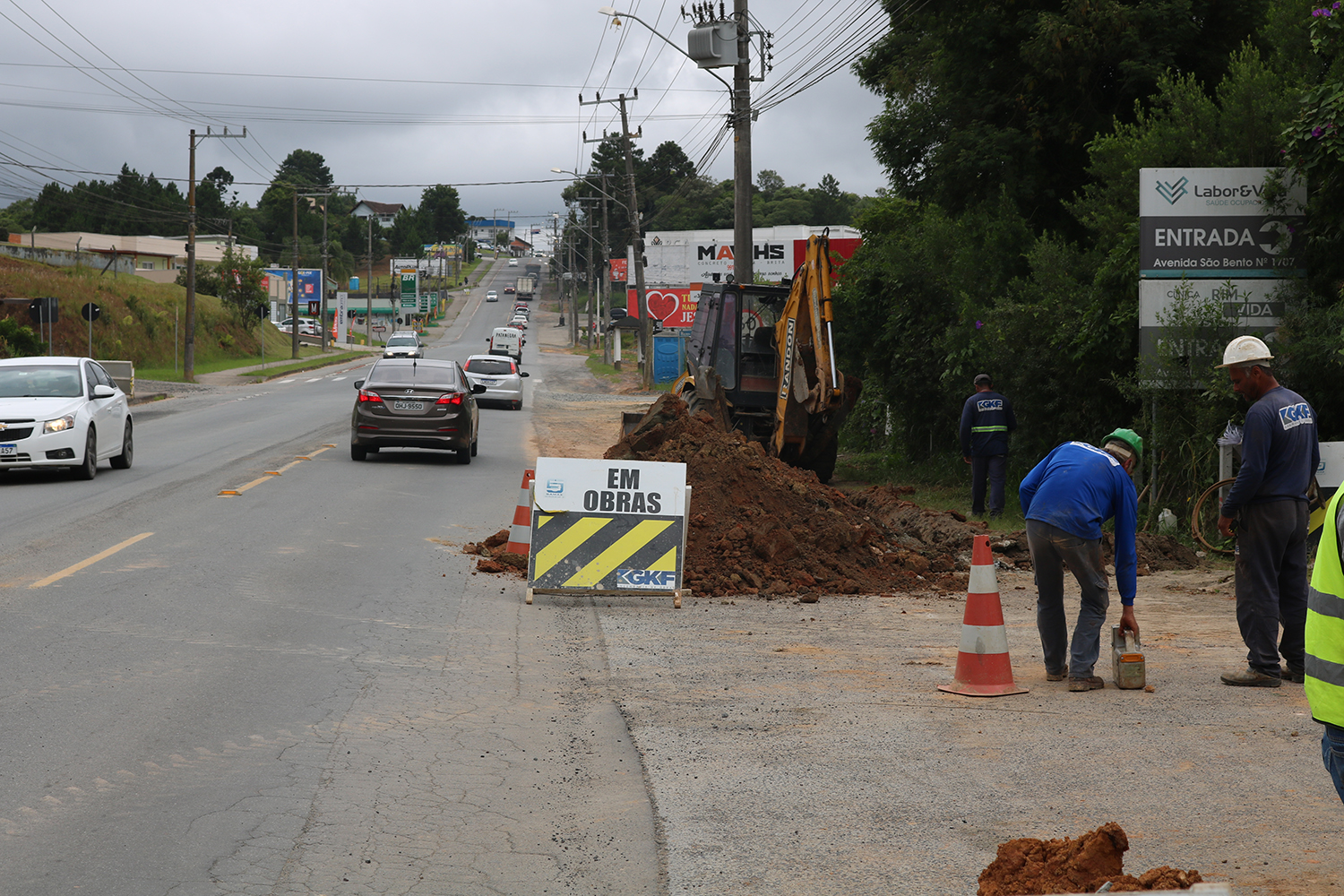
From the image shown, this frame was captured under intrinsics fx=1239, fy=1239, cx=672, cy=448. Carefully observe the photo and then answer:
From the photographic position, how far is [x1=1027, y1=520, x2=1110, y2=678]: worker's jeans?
751 cm

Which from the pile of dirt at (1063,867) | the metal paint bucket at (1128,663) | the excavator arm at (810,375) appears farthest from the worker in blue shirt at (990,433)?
the pile of dirt at (1063,867)

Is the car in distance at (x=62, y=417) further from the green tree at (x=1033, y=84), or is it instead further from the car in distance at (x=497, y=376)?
the car in distance at (x=497, y=376)

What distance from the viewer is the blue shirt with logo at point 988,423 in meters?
15.2

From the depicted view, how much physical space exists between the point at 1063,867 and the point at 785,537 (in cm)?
763

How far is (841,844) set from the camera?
4.93 meters

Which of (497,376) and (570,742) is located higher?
(497,376)

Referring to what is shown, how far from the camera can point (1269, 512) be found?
7680 mm

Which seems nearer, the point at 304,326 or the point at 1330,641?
the point at 1330,641

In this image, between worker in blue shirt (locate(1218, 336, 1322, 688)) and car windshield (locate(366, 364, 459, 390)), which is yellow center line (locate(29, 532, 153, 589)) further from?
worker in blue shirt (locate(1218, 336, 1322, 688))

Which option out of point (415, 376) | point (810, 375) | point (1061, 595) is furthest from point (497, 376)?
point (1061, 595)

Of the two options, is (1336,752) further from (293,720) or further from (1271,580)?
(293,720)

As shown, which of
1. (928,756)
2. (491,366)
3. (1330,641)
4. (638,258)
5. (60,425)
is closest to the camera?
(1330,641)

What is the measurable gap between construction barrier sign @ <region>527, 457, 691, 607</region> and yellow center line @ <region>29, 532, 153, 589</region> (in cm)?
386

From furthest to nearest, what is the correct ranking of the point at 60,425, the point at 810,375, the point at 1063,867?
1. the point at 810,375
2. the point at 60,425
3. the point at 1063,867
